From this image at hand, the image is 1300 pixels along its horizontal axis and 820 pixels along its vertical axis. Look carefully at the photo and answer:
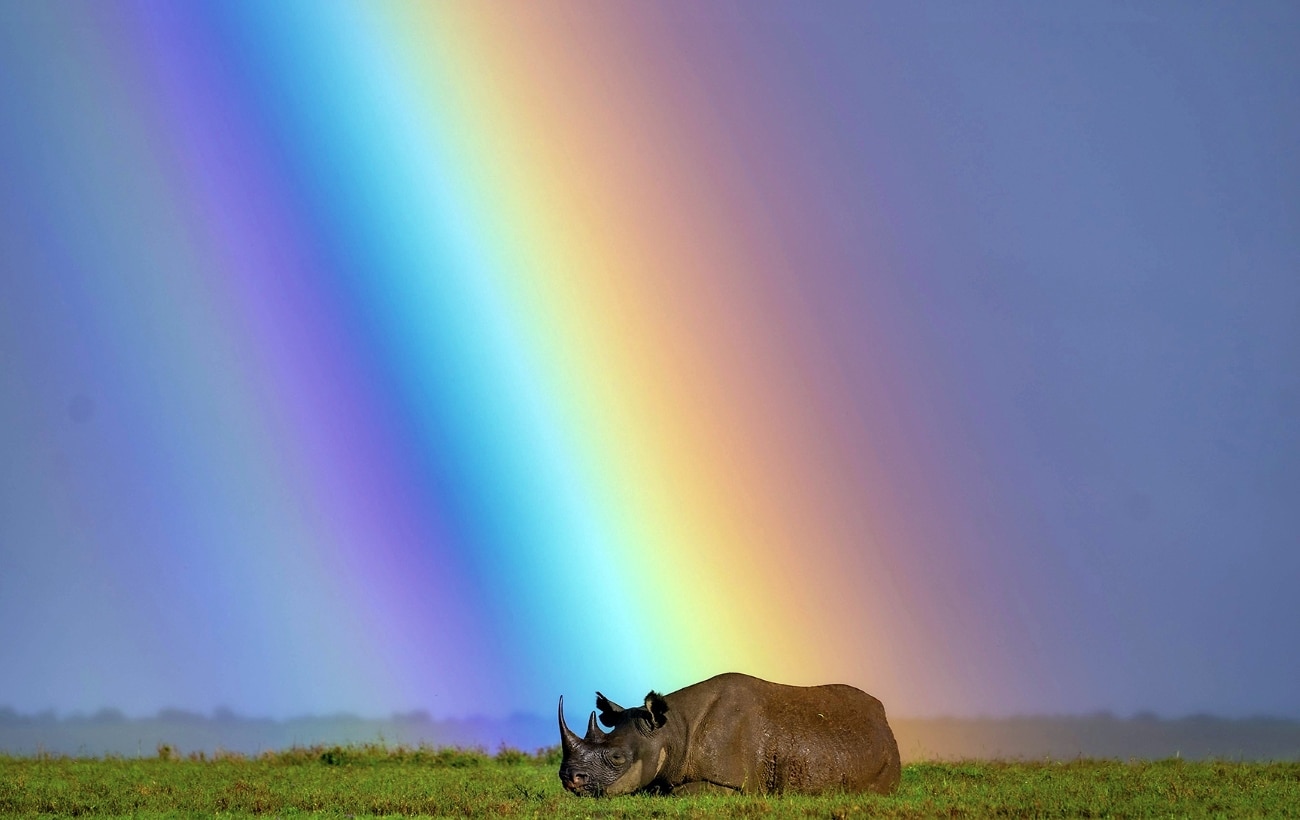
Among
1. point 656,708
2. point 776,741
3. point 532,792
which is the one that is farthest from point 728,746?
point 532,792

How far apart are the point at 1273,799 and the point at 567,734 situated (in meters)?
9.11

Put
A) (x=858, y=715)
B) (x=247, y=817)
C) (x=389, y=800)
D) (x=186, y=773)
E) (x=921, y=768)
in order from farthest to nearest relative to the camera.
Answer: (x=921, y=768) → (x=186, y=773) → (x=858, y=715) → (x=389, y=800) → (x=247, y=817)

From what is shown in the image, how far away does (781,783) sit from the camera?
1830 centimetres

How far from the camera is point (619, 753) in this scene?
58.1 ft

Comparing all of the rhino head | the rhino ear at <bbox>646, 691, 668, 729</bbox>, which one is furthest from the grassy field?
the rhino ear at <bbox>646, 691, 668, 729</bbox>

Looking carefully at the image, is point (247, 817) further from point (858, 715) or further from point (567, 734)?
point (858, 715)

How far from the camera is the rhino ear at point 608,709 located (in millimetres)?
18484

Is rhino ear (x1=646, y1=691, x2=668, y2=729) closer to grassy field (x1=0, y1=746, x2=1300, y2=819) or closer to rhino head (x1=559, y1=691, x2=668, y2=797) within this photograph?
rhino head (x1=559, y1=691, x2=668, y2=797)

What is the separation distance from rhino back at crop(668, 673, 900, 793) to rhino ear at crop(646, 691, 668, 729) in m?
0.43

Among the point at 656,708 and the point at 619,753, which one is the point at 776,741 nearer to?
the point at 656,708

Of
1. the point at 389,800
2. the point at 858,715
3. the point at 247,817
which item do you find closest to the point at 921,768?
the point at 858,715

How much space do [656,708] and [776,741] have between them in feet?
5.58

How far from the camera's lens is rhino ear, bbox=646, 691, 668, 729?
711 inches

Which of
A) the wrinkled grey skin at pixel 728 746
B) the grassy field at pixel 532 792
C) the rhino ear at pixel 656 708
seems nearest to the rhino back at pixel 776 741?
the wrinkled grey skin at pixel 728 746
